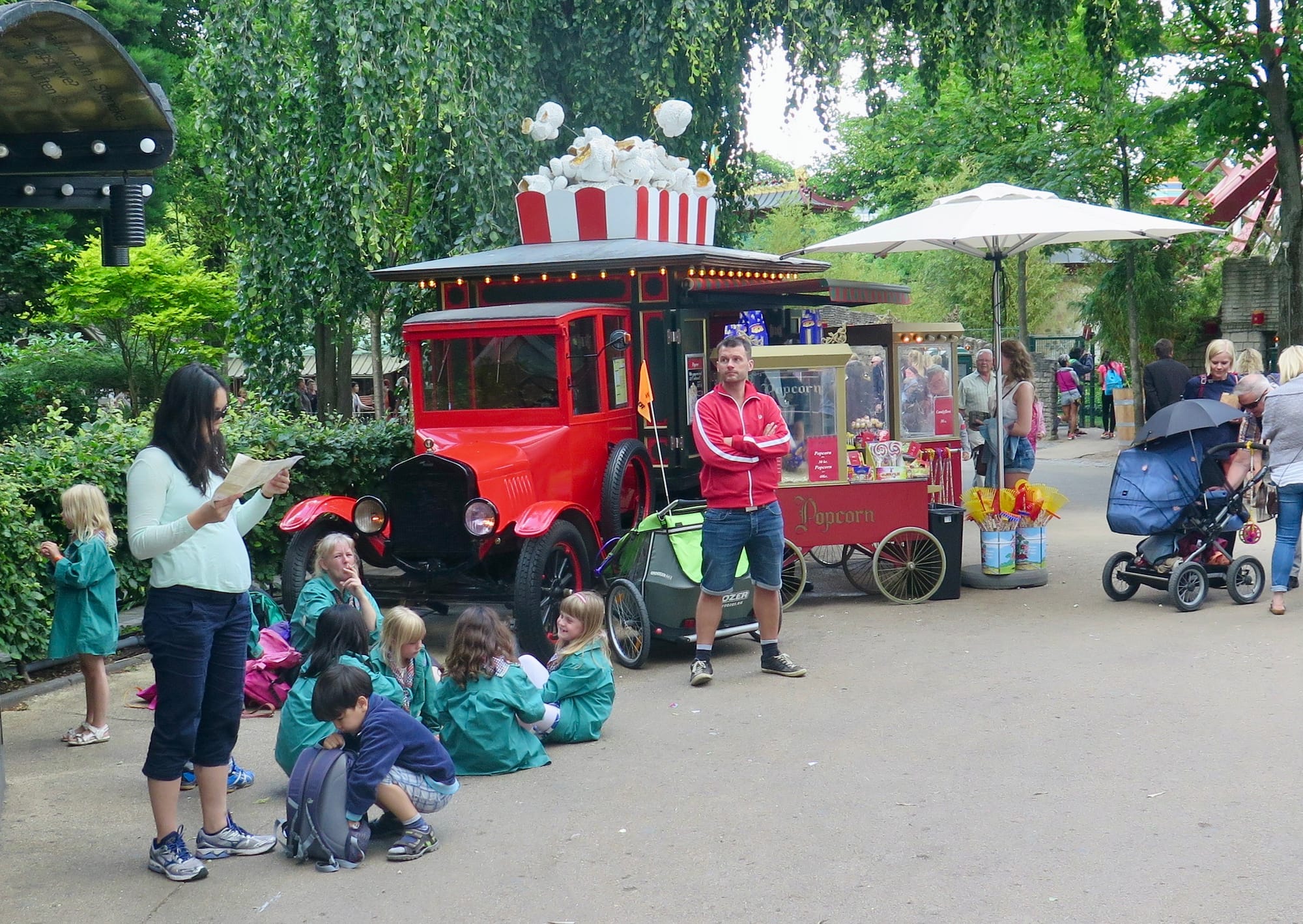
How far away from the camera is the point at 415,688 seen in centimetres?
602

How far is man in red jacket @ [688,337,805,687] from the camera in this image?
724 cm

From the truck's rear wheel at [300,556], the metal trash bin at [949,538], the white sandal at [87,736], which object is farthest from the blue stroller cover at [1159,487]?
the white sandal at [87,736]

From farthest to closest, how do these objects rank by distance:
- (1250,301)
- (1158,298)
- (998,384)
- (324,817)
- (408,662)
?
(1158,298) < (1250,301) < (998,384) < (408,662) < (324,817)

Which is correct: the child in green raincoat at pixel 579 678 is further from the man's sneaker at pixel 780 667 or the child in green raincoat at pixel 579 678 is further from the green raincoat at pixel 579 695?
the man's sneaker at pixel 780 667

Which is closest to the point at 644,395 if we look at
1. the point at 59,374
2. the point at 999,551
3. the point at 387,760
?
the point at 999,551

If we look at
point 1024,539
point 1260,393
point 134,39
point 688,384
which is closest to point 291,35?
point 688,384

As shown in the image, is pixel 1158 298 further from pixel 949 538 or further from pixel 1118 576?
pixel 949 538

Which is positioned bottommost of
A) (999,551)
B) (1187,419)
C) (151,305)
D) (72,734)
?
(72,734)

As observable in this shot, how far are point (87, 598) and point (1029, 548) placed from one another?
6.87 metres

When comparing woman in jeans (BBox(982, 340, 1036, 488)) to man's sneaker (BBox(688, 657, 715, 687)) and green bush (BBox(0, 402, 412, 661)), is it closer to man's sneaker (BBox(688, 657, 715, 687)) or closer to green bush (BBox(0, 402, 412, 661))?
man's sneaker (BBox(688, 657, 715, 687))

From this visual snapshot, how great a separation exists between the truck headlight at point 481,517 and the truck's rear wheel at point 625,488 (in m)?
1.34

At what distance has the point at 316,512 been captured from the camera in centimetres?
816

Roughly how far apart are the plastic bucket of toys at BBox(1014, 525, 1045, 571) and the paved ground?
204 cm

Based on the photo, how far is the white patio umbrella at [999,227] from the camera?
953 cm
